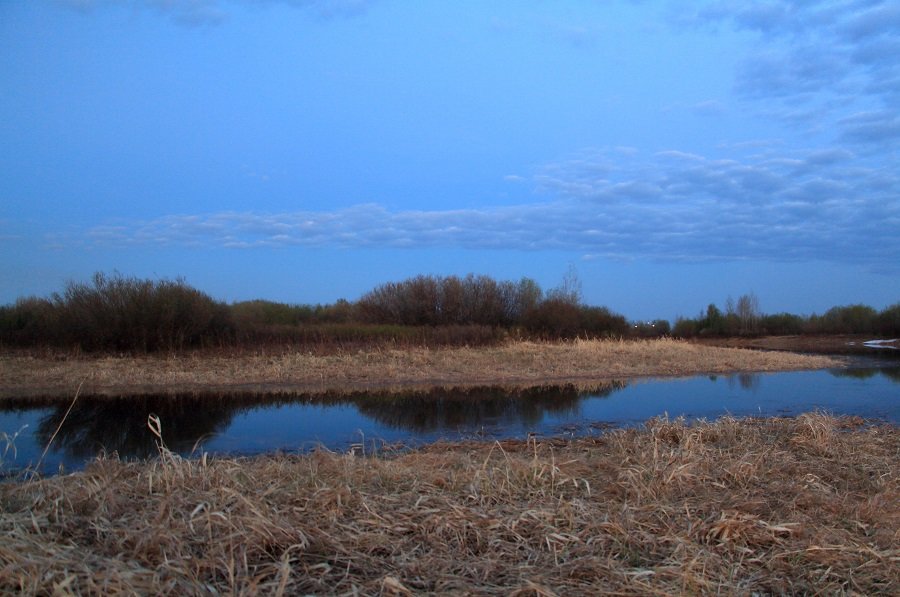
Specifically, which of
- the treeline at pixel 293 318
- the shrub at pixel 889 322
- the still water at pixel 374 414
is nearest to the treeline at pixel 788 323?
the shrub at pixel 889 322

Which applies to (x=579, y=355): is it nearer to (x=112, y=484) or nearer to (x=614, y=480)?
(x=614, y=480)

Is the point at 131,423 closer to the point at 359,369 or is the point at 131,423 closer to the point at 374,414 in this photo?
the point at 374,414

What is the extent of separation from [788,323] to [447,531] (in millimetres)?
70562

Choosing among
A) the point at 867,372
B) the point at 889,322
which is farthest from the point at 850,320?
the point at 867,372

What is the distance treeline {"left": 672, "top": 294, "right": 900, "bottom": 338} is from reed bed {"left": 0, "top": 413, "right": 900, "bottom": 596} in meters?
58.1

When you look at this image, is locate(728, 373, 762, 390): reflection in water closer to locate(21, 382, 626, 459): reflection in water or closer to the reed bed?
locate(21, 382, 626, 459): reflection in water

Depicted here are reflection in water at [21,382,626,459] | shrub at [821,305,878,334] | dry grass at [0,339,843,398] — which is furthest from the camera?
shrub at [821,305,878,334]

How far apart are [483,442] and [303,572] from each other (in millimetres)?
7150

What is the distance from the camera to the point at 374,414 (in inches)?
585

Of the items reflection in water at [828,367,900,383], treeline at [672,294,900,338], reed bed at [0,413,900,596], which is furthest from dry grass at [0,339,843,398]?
treeline at [672,294,900,338]

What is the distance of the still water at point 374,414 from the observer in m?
11.2

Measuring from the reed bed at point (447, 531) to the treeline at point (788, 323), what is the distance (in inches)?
2286

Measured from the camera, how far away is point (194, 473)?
17.9ft

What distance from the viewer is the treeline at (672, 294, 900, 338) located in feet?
198
